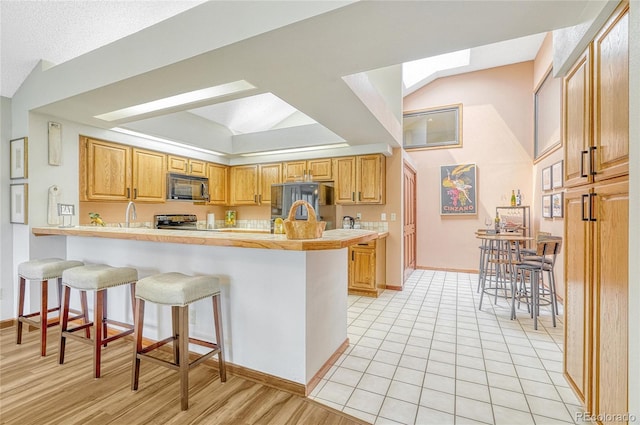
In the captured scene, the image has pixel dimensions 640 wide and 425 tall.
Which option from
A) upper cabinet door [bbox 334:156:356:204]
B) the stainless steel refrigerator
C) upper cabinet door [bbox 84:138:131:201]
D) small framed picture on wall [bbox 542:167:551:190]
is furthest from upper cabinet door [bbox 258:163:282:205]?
small framed picture on wall [bbox 542:167:551:190]

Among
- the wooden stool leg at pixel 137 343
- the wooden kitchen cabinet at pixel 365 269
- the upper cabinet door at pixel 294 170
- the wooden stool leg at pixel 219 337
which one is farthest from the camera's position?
the upper cabinet door at pixel 294 170

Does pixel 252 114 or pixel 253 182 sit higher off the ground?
pixel 252 114

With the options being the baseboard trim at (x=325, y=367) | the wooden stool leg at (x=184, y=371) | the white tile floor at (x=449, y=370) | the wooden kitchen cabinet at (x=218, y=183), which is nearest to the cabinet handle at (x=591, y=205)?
the white tile floor at (x=449, y=370)

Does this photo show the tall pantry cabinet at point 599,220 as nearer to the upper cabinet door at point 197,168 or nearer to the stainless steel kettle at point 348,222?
the stainless steel kettle at point 348,222

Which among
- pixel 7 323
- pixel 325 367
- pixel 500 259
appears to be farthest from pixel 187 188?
pixel 500 259

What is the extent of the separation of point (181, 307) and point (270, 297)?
0.56 meters

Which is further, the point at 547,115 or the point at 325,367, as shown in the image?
the point at 547,115

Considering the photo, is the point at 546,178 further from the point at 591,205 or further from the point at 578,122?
the point at 591,205

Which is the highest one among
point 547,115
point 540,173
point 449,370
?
point 547,115

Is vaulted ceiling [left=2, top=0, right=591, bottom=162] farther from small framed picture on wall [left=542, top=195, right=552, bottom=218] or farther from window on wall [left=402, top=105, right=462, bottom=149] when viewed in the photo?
window on wall [left=402, top=105, right=462, bottom=149]

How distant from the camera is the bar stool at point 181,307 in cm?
179

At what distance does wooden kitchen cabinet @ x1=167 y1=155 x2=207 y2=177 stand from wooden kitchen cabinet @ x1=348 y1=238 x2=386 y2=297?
2.85 meters

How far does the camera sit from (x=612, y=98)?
137 centimetres

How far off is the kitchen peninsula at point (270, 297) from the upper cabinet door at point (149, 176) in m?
1.67
